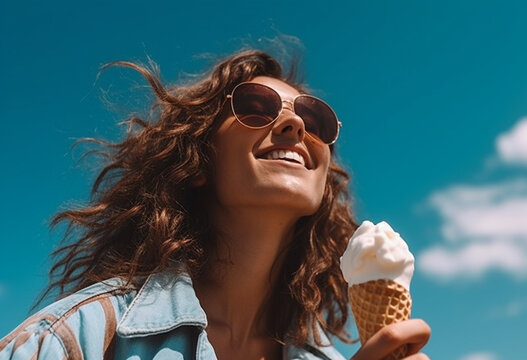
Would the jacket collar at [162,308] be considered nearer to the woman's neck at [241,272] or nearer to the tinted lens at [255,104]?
the woman's neck at [241,272]

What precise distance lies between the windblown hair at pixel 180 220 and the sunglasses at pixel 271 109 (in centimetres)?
22

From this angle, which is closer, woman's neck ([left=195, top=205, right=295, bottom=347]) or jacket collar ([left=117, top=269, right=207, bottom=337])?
jacket collar ([left=117, top=269, right=207, bottom=337])

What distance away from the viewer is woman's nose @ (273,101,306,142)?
4.33m

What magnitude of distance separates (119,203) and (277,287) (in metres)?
1.37

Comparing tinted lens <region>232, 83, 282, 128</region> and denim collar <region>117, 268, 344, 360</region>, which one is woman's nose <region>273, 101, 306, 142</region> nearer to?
tinted lens <region>232, 83, 282, 128</region>

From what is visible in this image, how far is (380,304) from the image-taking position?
2.71m

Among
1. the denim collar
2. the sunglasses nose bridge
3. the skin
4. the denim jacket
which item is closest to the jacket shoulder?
the denim jacket

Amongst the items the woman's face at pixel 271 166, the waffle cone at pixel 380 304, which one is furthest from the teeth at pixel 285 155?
the waffle cone at pixel 380 304

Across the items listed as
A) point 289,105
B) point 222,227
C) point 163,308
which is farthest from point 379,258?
point 289,105

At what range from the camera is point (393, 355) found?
2.51 m

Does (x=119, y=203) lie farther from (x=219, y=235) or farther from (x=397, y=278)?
(x=397, y=278)

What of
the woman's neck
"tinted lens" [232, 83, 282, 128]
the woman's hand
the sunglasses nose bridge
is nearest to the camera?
the woman's hand

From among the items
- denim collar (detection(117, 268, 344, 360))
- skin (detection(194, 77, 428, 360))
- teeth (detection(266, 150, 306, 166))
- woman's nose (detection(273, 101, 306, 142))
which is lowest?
denim collar (detection(117, 268, 344, 360))

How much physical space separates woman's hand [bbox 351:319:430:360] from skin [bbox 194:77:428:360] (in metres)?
1.66
